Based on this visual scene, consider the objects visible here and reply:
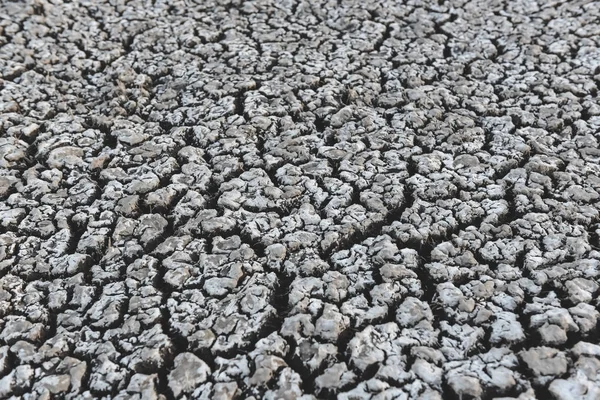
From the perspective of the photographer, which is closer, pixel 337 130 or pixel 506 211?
pixel 506 211

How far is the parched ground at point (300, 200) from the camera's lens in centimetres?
106

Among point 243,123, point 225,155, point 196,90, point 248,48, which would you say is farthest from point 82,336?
point 248,48

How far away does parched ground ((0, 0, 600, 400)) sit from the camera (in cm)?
106

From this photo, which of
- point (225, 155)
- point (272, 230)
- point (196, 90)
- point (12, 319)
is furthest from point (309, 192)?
point (12, 319)

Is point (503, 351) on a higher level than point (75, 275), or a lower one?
higher

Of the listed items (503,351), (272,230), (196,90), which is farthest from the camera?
(196,90)

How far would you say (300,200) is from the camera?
1.38 meters

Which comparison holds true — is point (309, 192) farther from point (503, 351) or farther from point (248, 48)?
point (248, 48)

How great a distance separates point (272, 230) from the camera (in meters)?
1.31

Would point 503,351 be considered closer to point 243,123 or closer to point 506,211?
point 506,211

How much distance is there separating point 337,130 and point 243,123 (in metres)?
0.24

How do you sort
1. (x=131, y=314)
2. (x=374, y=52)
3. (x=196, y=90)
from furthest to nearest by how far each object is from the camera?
(x=374, y=52)
(x=196, y=90)
(x=131, y=314)

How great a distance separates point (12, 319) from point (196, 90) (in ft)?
2.66

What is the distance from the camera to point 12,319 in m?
1.15
